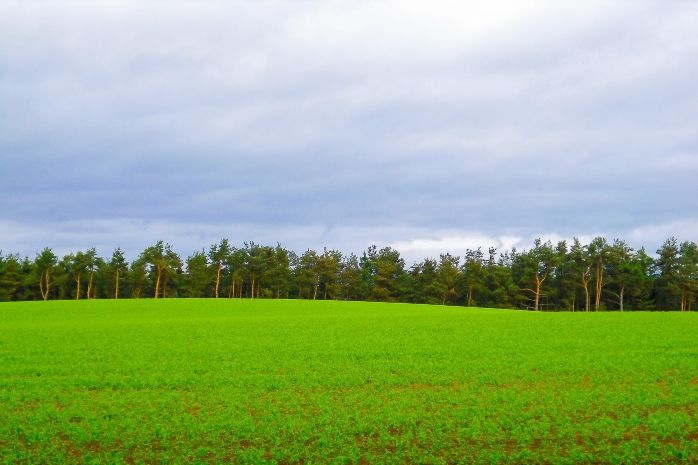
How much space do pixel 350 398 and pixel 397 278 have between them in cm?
10136

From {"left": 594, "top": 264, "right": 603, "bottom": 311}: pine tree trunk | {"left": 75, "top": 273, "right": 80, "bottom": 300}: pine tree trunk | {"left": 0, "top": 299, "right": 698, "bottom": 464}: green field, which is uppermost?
{"left": 594, "top": 264, "right": 603, "bottom": 311}: pine tree trunk

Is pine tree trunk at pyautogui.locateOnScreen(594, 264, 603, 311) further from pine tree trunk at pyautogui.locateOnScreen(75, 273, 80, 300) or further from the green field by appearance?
pine tree trunk at pyautogui.locateOnScreen(75, 273, 80, 300)

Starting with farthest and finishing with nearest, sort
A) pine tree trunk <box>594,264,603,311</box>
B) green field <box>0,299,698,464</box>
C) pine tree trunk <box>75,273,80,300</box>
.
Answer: pine tree trunk <box>75,273,80,300</box>, pine tree trunk <box>594,264,603,311</box>, green field <box>0,299,698,464</box>

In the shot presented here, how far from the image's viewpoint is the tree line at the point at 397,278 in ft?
327

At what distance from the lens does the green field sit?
1178 cm

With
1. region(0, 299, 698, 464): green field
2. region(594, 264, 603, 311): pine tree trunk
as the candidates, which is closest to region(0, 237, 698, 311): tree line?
region(594, 264, 603, 311): pine tree trunk

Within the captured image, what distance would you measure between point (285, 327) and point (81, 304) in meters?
38.7

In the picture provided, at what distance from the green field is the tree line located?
73158 mm

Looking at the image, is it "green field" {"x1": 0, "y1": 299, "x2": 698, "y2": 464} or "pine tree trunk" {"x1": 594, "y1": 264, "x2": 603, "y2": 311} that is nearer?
"green field" {"x1": 0, "y1": 299, "x2": 698, "y2": 464}

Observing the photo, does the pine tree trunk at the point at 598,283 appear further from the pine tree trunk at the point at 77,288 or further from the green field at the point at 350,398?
the pine tree trunk at the point at 77,288

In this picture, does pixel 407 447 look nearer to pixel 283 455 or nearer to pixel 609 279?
pixel 283 455

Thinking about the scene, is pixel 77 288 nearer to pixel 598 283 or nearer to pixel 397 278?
pixel 397 278

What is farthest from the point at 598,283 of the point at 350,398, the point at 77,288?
the point at 77,288

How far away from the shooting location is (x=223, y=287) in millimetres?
119500
